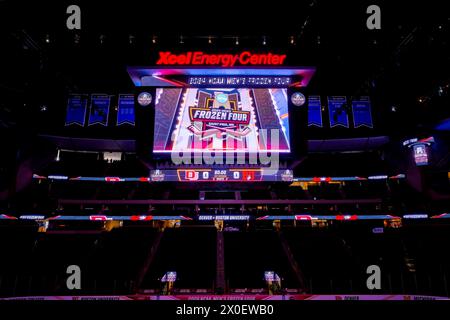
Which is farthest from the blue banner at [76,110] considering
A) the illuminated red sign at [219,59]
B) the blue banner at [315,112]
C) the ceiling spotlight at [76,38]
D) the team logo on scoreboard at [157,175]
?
the blue banner at [315,112]

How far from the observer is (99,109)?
15.0 m

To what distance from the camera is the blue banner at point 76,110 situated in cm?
1468

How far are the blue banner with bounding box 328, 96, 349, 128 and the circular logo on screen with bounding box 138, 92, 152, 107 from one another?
10.5 meters

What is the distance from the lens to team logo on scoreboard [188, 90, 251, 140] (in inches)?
296

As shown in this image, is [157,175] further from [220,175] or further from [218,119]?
[218,119]

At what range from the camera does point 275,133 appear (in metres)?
7.51

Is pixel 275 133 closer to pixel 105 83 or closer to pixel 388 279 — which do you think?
pixel 388 279

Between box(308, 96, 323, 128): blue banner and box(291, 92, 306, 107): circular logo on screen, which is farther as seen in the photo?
box(308, 96, 323, 128): blue banner

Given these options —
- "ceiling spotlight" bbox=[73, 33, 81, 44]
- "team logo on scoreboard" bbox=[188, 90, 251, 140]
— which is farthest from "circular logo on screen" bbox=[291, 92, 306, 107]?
"ceiling spotlight" bbox=[73, 33, 81, 44]

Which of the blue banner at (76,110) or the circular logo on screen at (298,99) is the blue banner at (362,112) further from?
the blue banner at (76,110)

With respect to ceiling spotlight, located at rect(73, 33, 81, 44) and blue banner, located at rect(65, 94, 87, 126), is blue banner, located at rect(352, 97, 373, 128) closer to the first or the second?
ceiling spotlight, located at rect(73, 33, 81, 44)

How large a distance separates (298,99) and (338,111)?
871 cm
